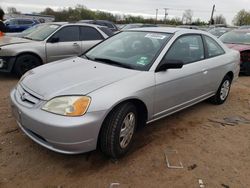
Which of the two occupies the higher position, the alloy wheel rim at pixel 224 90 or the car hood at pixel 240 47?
the car hood at pixel 240 47

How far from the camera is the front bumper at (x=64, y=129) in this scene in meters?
2.83

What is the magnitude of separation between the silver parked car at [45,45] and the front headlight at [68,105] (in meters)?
4.41

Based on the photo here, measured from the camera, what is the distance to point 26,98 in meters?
3.22

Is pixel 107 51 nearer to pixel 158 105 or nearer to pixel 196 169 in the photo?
pixel 158 105

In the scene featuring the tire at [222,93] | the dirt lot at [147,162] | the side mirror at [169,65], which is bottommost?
the dirt lot at [147,162]

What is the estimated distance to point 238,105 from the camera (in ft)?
19.0

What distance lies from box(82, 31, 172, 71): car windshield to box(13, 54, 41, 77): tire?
122 inches

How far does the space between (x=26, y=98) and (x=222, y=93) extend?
3.92 m

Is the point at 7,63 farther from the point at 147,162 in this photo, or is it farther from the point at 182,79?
the point at 147,162

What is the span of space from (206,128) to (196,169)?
1332 millimetres

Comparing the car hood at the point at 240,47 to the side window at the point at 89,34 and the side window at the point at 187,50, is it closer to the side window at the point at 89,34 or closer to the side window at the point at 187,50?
the side window at the point at 89,34

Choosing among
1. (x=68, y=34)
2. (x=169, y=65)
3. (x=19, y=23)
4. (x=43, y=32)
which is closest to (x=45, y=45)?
(x=43, y=32)

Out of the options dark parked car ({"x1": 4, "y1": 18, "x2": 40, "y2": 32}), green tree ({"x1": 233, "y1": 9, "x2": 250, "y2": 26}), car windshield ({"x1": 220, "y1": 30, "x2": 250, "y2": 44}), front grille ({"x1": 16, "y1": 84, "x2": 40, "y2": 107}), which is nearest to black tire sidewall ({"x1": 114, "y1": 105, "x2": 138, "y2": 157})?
front grille ({"x1": 16, "y1": 84, "x2": 40, "y2": 107})

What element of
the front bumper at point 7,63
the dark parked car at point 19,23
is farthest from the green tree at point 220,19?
the front bumper at point 7,63
